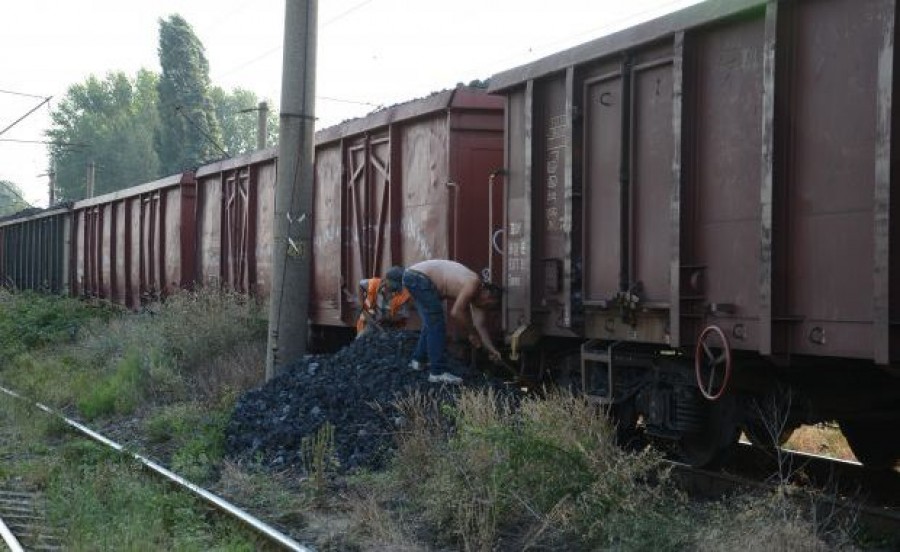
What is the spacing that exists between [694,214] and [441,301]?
10.4ft

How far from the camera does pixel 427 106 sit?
35.6 ft

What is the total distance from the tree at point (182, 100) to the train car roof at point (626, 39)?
177 feet

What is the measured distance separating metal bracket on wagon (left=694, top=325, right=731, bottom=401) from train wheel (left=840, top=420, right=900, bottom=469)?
1.32 metres

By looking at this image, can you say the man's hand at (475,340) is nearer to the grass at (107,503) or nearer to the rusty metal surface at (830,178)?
the grass at (107,503)

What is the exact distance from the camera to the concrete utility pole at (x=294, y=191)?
37.7ft

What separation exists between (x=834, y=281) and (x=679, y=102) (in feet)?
5.86

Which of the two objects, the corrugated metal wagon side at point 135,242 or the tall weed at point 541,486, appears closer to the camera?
the tall weed at point 541,486

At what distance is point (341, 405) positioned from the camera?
9.16 meters

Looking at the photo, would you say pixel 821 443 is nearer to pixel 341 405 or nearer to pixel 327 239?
pixel 341 405

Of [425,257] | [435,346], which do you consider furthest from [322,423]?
[425,257]

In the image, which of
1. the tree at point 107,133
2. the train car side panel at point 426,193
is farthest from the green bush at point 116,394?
the tree at point 107,133

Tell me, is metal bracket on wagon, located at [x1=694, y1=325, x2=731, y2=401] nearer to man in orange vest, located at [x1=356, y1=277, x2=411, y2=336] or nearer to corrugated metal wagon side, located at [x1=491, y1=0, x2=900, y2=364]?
corrugated metal wagon side, located at [x1=491, y1=0, x2=900, y2=364]

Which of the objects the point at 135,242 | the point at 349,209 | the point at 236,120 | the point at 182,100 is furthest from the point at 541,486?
the point at 236,120

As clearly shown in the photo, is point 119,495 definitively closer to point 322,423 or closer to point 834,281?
point 322,423
